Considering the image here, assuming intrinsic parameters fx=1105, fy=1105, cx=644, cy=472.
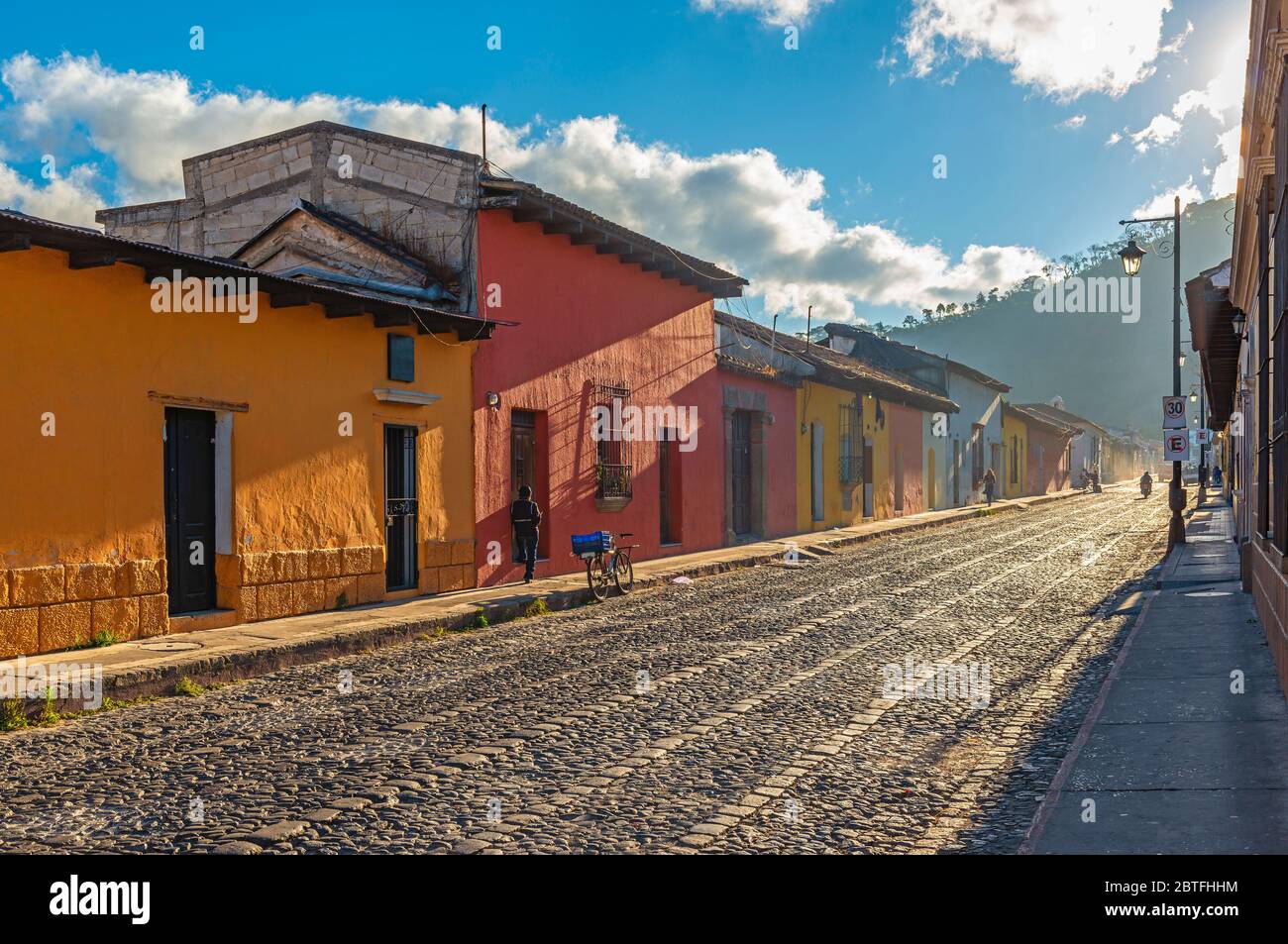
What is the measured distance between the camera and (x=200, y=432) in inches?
429

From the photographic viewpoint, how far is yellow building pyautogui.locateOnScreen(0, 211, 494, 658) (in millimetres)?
8977

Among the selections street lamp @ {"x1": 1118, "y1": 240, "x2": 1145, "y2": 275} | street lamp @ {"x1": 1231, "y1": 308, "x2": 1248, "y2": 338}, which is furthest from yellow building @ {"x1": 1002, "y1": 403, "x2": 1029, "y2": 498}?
street lamp @ {"x1": 1231, "y1": 308, "x2": 1248, "y2": 338}

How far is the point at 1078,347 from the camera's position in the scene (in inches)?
5694

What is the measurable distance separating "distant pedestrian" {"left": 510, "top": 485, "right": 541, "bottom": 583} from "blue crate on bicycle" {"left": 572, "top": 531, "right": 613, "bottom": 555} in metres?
1.26

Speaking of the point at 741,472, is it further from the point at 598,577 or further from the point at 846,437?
the point at 598,577

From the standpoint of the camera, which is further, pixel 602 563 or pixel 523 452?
pixel 523 452

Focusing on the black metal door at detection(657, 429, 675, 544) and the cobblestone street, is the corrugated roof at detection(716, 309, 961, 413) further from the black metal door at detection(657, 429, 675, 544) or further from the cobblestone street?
the cobblestone street

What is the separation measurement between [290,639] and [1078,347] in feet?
488

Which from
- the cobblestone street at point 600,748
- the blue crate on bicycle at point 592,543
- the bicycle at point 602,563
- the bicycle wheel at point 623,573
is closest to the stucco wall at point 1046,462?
the bicycle wheel at point 623,573

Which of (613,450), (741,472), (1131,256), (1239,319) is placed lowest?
(741,472)

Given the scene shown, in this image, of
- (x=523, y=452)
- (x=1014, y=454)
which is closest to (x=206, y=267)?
(x=523, y=452)

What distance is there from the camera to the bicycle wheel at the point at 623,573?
14.6 meters
